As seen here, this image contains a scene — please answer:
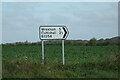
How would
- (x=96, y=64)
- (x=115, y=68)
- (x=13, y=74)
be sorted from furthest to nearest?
(x=96, y=64)
(x=115, y=68)
(x=13, y=74)

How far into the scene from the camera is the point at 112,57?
12781 mm

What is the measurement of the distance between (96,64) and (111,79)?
103 inches

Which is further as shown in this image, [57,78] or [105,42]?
[105,42]

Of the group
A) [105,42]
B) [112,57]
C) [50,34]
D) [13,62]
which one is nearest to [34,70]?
[13,62]

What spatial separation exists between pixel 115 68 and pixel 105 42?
4309cm

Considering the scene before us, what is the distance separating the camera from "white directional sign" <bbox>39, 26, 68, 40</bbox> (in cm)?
1307

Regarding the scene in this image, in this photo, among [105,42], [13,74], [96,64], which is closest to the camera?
[13,74]

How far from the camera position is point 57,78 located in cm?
974

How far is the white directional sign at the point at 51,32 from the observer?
1307 cm

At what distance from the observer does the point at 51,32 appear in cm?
1311

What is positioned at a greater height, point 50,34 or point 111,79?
point 50,34

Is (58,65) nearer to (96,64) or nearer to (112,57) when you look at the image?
(96,64)

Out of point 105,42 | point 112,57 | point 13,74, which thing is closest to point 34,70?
point 13,74

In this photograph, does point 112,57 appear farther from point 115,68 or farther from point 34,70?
point 34,70
